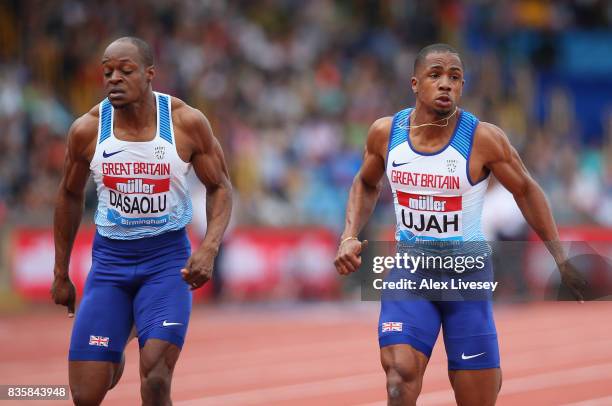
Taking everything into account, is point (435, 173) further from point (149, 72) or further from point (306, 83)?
point (306, 83)

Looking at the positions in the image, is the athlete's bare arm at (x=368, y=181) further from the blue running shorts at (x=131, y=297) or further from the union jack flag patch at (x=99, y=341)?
the union jack flag patch at (x=99, y=341)

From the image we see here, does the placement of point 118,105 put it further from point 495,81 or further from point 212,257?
point 495,81

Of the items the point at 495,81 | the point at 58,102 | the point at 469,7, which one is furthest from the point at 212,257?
the point at 469,7

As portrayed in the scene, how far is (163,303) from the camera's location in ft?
24.0

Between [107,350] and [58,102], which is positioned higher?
[58,102]

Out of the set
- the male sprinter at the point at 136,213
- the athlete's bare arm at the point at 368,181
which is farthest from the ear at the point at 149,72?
the athlete's bare arm at the point at 368,181

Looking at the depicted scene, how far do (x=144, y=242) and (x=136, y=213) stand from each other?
186 mm

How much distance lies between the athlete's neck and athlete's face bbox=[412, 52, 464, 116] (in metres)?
1.64

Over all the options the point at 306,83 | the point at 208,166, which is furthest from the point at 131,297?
the point at 306,83

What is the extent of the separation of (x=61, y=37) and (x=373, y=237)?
20.6ft

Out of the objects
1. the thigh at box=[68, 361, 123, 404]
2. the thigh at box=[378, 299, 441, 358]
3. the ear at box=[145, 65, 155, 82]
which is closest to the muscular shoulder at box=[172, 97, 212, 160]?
the ear at box=[145, 65, 155, 82]

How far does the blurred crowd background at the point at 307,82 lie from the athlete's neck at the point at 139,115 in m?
10.0

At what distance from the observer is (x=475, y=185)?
7188 mm

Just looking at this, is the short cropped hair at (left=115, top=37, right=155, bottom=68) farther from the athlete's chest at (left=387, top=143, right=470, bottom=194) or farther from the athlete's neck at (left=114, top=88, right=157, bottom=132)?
the athlete's chest at (left=387, top=143, right=470, bottom=194)
